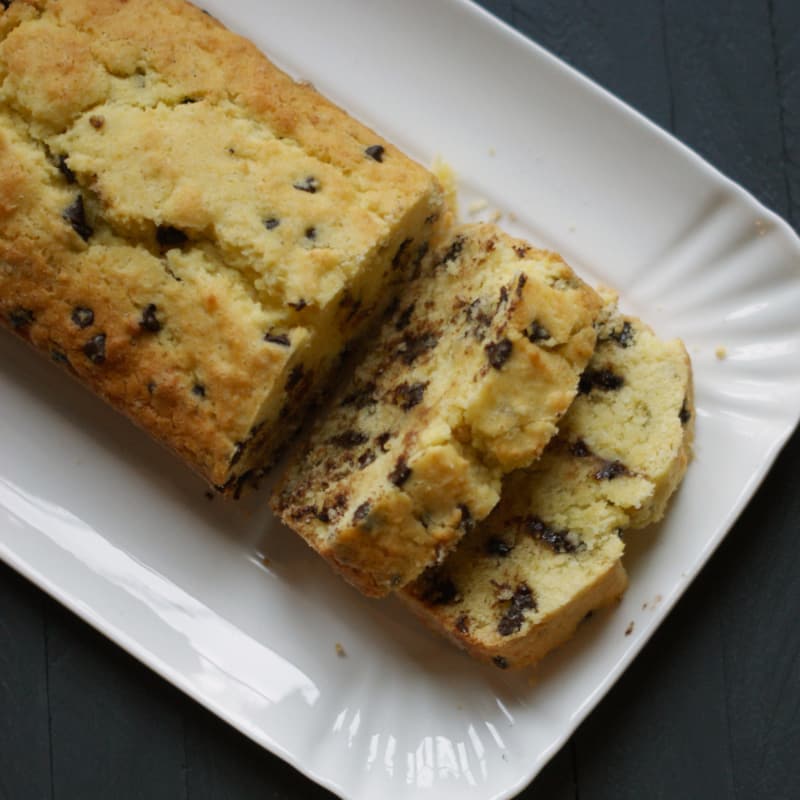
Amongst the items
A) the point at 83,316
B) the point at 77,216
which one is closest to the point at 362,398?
the point at 83,316

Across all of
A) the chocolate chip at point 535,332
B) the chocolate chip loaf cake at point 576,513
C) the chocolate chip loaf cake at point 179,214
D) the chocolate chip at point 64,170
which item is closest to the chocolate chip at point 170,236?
the chocolate chip loaf cake at point 179,214

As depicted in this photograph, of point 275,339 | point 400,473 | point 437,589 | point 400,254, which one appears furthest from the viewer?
point 400,254

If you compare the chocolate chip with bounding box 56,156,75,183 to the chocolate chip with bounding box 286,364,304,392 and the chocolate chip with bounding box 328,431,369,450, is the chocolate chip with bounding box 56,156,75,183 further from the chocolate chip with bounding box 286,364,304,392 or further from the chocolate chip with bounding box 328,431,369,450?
the chocolate chip with bounding box 328,431,369,450

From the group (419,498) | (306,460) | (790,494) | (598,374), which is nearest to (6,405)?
(306,460)

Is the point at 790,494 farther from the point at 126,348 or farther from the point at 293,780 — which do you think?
the point at 126,348

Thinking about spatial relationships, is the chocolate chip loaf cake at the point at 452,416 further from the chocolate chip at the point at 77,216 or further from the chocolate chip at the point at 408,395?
the chocolate chip at the point at 77,216

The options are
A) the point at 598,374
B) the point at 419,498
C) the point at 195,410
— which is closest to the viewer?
the point at 419,498

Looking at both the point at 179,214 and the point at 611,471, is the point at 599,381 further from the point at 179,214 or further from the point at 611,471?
the point at 179,214
